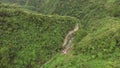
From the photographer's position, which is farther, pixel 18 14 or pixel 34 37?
pixel 18 14

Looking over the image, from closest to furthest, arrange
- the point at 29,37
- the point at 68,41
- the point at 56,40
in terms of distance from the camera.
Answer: the point at 68,41, the point at 56,40, the point at 29,37

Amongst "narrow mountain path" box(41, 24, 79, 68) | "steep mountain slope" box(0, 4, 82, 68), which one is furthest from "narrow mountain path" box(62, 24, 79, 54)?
"steep mountain slope" box(0, 4, 82, 68)

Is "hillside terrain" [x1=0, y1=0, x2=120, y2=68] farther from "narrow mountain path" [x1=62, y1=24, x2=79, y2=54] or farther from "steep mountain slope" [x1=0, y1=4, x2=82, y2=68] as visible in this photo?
"narrow mountain path" [x1=62, y1=24, x2=79, y2=54]

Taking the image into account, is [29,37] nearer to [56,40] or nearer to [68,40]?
[56,40]

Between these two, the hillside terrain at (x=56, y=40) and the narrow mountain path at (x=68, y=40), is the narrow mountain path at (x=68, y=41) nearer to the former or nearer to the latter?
the narrow mountain path at (x=68, y=40)

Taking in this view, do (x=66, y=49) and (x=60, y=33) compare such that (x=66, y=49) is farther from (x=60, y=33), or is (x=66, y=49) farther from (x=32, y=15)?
(x=32, y=15)

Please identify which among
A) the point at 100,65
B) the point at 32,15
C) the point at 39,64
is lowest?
the point at 39,64

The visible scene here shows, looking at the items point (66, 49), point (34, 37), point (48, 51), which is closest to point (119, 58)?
point (66, 49)

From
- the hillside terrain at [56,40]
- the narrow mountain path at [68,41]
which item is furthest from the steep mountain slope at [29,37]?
the narrow mountain path at [68,41]

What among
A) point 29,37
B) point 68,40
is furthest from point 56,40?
point 29,37
